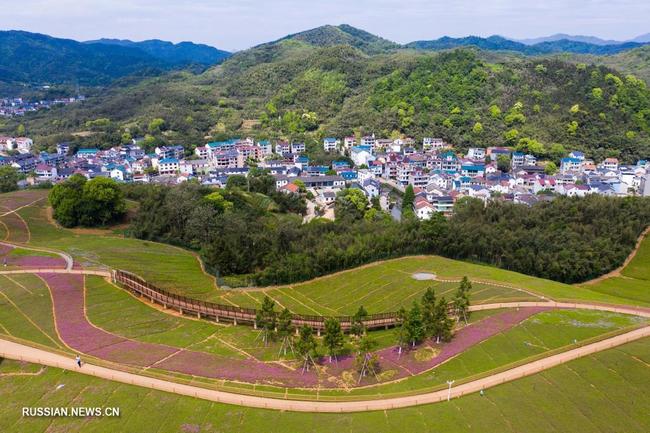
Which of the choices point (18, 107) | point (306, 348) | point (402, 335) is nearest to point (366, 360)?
point (306, 348)

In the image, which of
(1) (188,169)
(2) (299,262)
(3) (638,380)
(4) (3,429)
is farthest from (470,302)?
(1) (188,169)

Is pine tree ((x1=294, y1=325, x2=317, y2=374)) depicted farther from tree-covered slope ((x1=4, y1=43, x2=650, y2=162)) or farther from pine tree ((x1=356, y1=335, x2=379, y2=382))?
tree-covered slope ((x1=4, y1=43, x2=650, y2=162))

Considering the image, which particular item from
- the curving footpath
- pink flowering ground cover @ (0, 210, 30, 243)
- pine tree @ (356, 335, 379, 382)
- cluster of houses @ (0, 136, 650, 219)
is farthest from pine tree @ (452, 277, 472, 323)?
pink flowering ground cover @ (0, 210, 30, 243)

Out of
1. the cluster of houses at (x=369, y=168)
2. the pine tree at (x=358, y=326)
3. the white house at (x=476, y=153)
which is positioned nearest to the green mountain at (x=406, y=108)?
the white house at (x=476, y=153)

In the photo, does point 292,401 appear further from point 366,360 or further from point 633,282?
point 633,282

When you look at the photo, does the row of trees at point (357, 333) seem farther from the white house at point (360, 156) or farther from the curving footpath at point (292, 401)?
the white house at point (360, 156)
